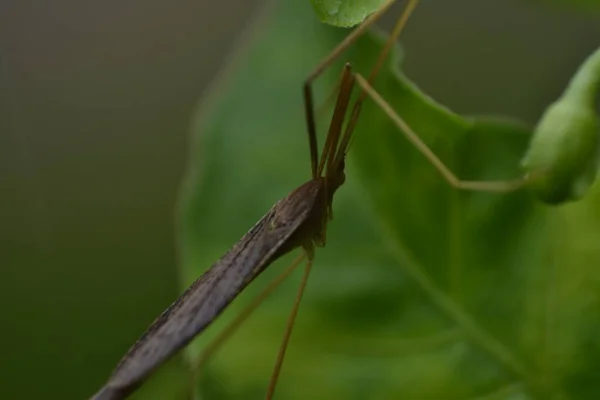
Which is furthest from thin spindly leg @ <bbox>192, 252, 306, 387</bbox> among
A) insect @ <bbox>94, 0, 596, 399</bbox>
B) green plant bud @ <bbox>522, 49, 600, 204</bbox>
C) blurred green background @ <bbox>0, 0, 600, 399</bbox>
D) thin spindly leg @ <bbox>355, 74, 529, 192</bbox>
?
blurred green background @ <bbox>0, 0, 600, 399</bbox>

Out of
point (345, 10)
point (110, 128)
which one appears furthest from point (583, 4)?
point (110, 128)

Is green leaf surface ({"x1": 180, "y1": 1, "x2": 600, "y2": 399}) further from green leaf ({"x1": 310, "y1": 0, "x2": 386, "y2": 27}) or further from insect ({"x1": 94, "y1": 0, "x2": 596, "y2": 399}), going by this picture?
green leaf ({"x1": 310, "y1": 0, "x2": 386, "y2": 27})

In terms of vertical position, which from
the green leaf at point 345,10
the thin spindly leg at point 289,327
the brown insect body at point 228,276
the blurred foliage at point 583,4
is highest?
the green leaf at point 345,10

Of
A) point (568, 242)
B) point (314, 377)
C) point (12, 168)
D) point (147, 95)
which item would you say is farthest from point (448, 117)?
point (12, 168)

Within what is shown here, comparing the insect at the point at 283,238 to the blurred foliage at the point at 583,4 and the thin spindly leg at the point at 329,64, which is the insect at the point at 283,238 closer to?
the thin spindly leg at the point at 329,64

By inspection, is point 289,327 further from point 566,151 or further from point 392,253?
point 566,151

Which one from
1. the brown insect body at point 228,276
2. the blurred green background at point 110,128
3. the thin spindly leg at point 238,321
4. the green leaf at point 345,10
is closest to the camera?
the green leaf at point 345,10

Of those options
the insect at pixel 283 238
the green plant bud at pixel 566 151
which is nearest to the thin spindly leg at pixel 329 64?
the insect at pixel 283 238
